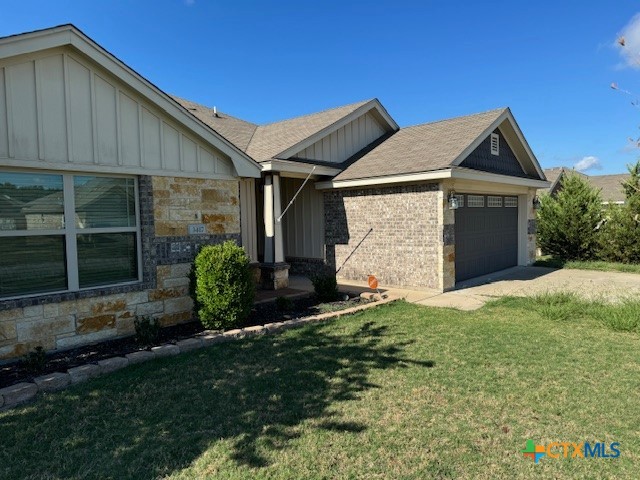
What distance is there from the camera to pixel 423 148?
11.2 meters

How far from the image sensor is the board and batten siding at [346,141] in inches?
448

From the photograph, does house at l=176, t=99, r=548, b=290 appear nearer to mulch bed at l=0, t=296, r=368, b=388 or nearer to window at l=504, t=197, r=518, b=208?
window at l=504, t=197, r=518, b=208

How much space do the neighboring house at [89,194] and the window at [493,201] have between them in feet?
29.5

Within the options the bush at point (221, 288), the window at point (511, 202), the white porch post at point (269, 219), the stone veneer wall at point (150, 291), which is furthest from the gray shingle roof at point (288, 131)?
the window at point (511, 202)

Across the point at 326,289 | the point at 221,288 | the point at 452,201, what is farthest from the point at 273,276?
the point at 452,201

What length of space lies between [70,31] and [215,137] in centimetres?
248

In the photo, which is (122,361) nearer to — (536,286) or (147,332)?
(147,332)

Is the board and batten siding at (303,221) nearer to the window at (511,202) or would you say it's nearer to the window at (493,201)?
the window at (493,201)

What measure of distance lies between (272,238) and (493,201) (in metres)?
7.48

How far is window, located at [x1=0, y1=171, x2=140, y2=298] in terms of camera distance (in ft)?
17.6

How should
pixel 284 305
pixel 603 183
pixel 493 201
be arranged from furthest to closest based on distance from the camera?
pixel 603 183
pixel 493 201
pixel 284 305

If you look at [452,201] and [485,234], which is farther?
[485,234]

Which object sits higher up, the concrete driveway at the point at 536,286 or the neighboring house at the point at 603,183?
the neighboring house at the point at 603,183

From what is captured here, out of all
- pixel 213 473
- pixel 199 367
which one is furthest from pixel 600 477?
pixel 199 367
